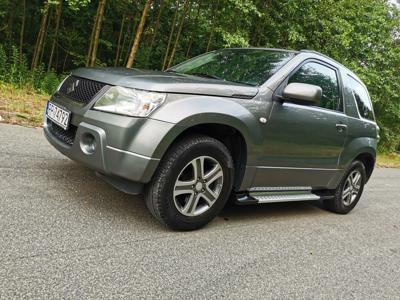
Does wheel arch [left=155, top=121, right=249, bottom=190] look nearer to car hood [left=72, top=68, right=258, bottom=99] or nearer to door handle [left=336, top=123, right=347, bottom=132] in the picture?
car hood [left=72, top=68, right=258, bottom=99]

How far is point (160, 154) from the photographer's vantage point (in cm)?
293

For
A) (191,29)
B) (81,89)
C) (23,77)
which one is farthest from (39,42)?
(81,89)

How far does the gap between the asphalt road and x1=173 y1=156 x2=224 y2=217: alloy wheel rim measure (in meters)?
0.24

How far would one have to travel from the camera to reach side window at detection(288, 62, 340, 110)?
12.9ft

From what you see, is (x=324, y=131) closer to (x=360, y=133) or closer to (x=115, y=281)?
(x=360, y=133)

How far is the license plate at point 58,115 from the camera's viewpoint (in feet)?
10.7

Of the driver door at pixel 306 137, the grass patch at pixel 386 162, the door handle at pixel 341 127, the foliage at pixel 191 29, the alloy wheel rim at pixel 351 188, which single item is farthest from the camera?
the grass patch at pixel 386 162

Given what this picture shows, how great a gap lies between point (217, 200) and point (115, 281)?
125 centimetres

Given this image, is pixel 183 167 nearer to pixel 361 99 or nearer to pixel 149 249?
pixel 149 249

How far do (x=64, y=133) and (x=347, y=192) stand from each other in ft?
11.7

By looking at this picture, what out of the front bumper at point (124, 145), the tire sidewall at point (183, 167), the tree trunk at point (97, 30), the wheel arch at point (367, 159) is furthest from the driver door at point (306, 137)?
the tree trunk at point (97, 30)

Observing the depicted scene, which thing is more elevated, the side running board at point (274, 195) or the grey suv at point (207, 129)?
the grey suv at point (207, 129)

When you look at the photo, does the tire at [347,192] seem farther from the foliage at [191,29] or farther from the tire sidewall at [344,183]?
the foliage at [191,29]

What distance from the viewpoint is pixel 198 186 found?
3211 mm
